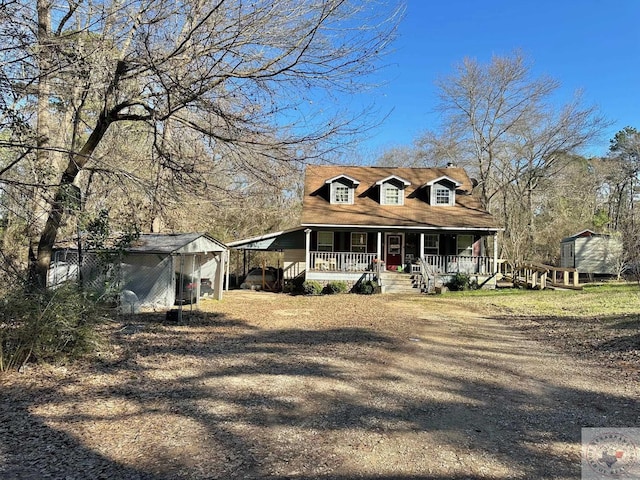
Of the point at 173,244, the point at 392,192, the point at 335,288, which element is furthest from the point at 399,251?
the point at 173,244

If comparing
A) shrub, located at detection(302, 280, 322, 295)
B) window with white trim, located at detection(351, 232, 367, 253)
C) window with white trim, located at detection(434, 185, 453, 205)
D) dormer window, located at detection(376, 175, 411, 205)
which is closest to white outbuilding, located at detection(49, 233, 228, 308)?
shrub, located at detection(302, 280, 322, 295)

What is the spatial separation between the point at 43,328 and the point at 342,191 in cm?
1862

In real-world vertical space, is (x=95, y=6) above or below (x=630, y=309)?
above

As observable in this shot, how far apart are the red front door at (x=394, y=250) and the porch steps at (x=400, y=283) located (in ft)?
7.10

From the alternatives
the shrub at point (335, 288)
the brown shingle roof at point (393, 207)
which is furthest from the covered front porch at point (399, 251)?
the shrub at point (335, 288)

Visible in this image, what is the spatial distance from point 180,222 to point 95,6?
18.0 metres

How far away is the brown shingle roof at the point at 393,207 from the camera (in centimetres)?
2116

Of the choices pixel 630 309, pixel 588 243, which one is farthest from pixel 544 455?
pixel 588 243

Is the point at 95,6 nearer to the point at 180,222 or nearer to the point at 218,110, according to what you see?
the point at 218,110

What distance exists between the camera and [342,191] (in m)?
23.5

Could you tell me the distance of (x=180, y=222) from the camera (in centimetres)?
2386

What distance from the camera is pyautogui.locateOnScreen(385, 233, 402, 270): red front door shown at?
2291 cm

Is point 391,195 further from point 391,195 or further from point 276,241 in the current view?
point 276,241

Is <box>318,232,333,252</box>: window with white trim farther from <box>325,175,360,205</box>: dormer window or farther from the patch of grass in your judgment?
the patch of grass
